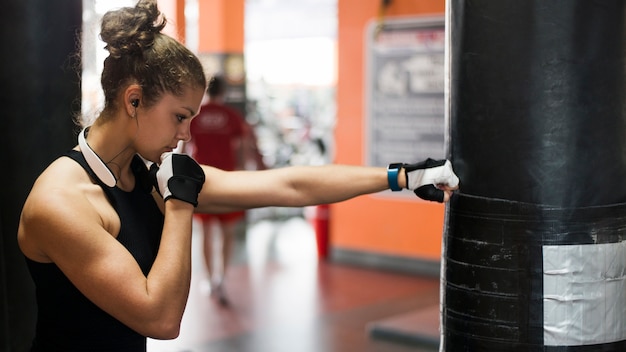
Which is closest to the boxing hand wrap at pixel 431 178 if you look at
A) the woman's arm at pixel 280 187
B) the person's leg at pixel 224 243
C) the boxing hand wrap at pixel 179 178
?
the woman's arm at pixel 280 187

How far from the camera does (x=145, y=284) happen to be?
1.75m

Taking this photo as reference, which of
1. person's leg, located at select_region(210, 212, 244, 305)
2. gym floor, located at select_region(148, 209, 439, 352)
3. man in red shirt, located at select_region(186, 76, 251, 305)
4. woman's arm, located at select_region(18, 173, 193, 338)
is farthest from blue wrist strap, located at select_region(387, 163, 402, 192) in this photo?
man in red shirt, located at select_region(186, 76, 251, 305)

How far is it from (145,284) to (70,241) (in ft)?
0.59

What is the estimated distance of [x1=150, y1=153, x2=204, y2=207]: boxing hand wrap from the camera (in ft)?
6.16

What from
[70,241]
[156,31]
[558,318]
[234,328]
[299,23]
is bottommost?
[234,328]

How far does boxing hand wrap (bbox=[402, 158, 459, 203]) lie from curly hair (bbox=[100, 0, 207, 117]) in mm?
569

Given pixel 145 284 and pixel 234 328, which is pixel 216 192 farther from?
pixel 234 328

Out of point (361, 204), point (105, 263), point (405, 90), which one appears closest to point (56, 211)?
point (105, 263)

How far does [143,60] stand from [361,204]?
5.82 m

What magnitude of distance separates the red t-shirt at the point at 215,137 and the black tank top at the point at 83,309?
4391 mm

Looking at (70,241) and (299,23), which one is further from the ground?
(299,23)

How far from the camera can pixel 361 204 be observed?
301 inches

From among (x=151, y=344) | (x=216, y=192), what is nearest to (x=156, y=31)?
(x=216, y=192)

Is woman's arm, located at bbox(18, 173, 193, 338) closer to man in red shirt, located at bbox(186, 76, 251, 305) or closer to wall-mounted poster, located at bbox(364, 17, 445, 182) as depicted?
man in red shirt, located at bbox(186, 76, 251, 305)
